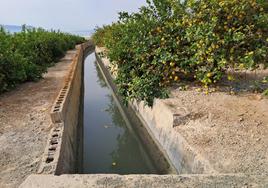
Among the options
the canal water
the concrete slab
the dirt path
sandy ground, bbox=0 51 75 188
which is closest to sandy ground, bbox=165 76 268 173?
the dirt path

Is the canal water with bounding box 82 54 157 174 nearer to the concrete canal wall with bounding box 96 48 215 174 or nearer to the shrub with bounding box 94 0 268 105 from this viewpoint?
the concrete canal wall with bounding box 96 48 215 174

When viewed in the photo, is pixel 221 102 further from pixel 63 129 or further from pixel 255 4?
pixel 63 129

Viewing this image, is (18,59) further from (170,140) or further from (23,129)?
(170,140)

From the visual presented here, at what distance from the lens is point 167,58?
619 centimetres

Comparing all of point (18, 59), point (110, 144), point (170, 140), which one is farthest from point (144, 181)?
point (18, 59)

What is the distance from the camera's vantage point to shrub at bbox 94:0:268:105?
19.1 feet

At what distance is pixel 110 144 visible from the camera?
6301 millimetres

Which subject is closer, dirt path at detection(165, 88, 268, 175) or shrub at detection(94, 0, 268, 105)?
dirt path at detection(165, 88, 268, 175)

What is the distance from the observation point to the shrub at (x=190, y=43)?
5.81 meters

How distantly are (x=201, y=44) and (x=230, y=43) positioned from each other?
0.64 m

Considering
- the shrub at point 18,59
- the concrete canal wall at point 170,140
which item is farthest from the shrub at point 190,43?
the shrub at point 18,59

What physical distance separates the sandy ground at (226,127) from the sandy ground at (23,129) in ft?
7.19

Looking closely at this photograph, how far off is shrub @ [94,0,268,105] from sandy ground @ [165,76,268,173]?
54cm

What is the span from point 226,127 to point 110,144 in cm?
277
